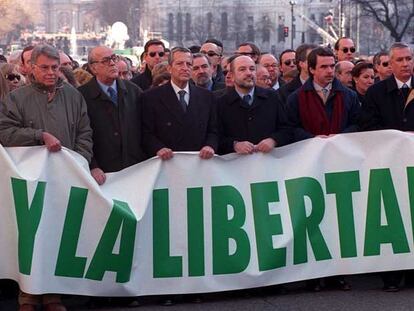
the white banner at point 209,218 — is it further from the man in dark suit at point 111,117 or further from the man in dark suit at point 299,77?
the man in dark suit at point 299,77

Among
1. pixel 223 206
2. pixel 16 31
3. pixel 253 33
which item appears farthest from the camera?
pixel 253 33

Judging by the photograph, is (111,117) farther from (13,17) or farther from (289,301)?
(13,17)

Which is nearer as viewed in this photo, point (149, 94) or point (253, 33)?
point (149, 94)

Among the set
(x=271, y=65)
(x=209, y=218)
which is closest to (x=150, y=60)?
(x=271, y=65)

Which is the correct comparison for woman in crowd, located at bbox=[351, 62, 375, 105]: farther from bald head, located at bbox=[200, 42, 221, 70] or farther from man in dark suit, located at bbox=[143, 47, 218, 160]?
man in dark suit, located at bbox=[143, 47, 218, 160]

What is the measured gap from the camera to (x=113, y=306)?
A: 8.84 m

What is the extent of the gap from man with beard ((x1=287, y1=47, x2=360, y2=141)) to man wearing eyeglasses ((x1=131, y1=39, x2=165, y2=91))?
304 cm

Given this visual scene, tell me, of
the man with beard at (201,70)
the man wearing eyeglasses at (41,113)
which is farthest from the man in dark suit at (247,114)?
the man wearing eyeglasses at (41,113)

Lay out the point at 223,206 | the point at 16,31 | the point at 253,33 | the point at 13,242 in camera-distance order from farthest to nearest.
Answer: the point at 253,33 < the point at 16,31 < the point at 223,206 < the point at 13,242

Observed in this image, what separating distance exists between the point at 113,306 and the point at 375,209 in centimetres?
225

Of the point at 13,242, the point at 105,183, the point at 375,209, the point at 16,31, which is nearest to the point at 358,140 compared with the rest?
the point at 375,209

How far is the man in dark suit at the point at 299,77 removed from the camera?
11.0 metres

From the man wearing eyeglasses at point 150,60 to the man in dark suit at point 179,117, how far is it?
9.41 feet

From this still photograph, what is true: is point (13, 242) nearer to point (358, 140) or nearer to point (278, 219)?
point (278, 219)
